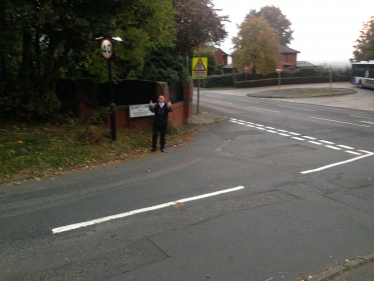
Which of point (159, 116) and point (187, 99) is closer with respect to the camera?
point (159, 116)

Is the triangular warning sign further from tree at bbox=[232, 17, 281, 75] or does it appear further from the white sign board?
tree at bbox=[232, 17, 281, 75]

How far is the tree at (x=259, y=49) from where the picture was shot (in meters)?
58.1

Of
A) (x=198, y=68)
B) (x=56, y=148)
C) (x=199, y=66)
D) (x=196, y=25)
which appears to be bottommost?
(x=56, y=148)

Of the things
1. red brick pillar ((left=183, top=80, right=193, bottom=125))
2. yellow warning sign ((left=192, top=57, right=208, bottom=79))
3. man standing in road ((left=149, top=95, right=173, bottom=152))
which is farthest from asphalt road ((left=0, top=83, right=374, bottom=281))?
yellow warning sign ((left=192, top=57, right=208, bottom=79))

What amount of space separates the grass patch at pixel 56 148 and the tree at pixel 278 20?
95.8 metres

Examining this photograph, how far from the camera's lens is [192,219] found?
644 centimetres

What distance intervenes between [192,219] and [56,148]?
5.67 metres

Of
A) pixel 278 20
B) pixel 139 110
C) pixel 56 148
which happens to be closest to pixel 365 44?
pixel 278 20

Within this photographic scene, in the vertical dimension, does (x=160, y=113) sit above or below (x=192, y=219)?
above

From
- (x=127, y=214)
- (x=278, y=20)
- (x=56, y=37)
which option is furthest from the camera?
(x=278, y=20)

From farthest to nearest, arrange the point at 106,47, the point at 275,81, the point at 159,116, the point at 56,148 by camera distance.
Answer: the point at 275,81 → the point at 159,116 → the point at 106,47 → the point at 56,148

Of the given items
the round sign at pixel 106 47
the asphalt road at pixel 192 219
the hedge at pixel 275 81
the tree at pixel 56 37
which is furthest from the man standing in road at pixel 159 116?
the hedge at pixel 275 81

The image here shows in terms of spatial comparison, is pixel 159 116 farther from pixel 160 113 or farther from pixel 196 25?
pixel 196 25

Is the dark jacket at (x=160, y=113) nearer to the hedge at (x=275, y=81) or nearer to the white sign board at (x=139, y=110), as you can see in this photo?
the white sign board at (x=139, y=110)
